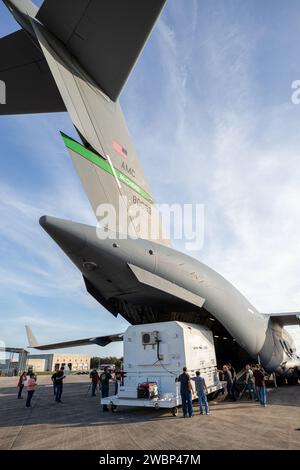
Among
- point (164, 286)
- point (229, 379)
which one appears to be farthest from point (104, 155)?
point (229, 379)

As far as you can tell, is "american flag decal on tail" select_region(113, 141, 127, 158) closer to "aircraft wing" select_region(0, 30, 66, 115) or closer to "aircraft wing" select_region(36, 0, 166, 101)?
"aircraft wing" select_region(36, 0, 166, 101)

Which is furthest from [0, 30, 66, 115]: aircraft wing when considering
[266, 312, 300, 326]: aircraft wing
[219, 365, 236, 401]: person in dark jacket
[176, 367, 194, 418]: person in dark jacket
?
[266, 312, 300, 326]: aircraft wing

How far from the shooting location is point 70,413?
766 cm

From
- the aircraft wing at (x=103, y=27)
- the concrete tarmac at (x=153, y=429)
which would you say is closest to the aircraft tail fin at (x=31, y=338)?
the concrete tarmac at (x=153, y=429)

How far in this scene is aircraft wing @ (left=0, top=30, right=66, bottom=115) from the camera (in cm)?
705

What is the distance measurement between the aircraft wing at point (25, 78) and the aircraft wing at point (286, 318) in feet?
33.2

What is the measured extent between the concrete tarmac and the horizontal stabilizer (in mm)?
2474

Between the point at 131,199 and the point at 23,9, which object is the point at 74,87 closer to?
the point at 23,9

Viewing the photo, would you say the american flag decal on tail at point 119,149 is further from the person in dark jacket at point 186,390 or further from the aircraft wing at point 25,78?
the person in dark jacket at point 186,390

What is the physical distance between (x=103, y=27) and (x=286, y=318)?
11503mm

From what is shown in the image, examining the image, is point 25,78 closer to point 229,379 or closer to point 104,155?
point 104,155

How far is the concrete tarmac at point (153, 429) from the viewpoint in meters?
4.50

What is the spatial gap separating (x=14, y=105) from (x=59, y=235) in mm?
4013
